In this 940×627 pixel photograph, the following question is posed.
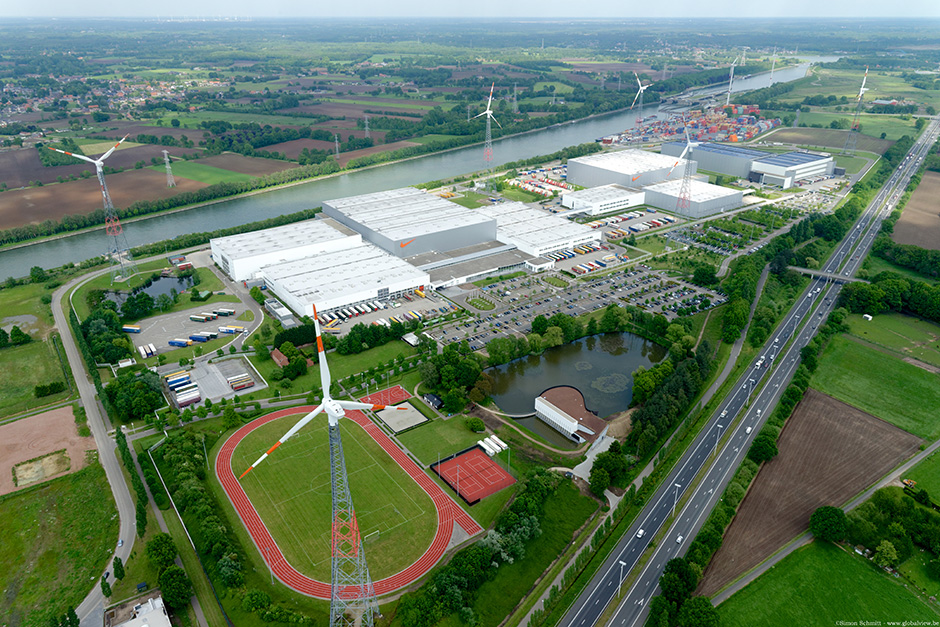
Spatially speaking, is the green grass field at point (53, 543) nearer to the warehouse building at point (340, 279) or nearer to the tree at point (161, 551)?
the tree at point (161, 551)

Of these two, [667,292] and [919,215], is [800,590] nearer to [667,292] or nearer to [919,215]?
[667,292]

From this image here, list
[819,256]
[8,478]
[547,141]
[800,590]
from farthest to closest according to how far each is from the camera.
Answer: [547,141] < [819,256] < [8,478] < [800,590]

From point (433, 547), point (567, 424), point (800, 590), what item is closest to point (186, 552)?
point (433, 547)

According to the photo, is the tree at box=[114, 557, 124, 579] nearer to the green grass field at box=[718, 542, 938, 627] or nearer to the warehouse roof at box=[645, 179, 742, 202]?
the green grass field at box=[718, 542, 938, 627]

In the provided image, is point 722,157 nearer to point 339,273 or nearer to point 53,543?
point 339,273

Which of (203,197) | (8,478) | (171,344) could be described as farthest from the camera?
(203,197)

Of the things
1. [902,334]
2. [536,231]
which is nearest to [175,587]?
[536,231]
